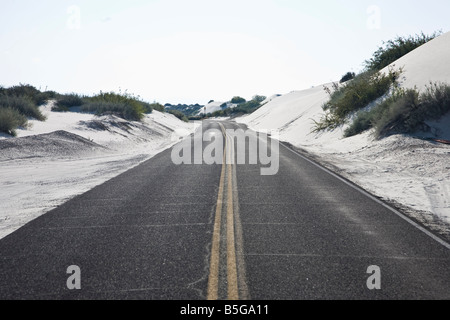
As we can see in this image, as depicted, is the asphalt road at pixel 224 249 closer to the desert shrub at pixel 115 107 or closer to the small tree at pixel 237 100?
the desert shrub at pixel 115 107

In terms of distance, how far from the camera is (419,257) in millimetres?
5102

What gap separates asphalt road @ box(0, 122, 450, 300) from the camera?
4194mm

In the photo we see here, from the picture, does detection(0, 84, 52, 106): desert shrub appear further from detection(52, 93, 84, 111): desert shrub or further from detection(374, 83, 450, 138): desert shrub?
detection(374, 83, 450, 138): desert shrub

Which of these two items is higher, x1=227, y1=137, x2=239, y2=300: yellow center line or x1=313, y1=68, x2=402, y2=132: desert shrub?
x1=313, y1=68, x2=402, y2=132: desert shrub

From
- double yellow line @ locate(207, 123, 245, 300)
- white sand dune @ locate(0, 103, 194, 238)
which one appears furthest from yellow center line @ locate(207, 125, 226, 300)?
white sand dune @ locate(0, 103, 194, 238)

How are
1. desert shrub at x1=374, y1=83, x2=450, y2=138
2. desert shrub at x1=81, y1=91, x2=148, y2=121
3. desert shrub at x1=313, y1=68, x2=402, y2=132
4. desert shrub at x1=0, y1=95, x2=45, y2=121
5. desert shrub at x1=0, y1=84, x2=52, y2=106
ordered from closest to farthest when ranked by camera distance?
desert shrub at x1=374, y1=83, x2=450, y2=138, desert shrub at x1=313, y1=68, x2=402, y2=132, desert shrub at x1=0, y1=95, x2=45, y2=121, desert shrub at x1=0, y1=84, x2=52, y2=106, desert shrub at x1=81, y1=91, x2=148, y2=121

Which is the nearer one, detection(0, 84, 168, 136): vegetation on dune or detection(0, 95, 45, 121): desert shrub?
detection(0, 95, 45, 121): desert shrub

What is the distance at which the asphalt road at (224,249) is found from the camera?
4.19 metres

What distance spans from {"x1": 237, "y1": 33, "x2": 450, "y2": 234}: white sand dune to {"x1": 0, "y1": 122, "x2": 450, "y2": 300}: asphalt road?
1088 mm

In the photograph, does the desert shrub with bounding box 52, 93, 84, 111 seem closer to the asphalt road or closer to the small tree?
the asphalt road

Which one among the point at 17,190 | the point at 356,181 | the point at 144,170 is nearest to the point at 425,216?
the point at 356,181

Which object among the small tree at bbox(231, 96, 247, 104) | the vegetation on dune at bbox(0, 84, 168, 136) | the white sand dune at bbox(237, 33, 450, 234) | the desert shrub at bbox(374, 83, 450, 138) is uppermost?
the small tree at bbox(231, 96, 247, 104)

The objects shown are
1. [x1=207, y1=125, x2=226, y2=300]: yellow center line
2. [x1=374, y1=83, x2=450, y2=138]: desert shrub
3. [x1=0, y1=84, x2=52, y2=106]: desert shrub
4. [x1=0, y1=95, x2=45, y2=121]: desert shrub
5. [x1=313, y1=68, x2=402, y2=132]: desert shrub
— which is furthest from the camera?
[x1=0, y1=84, x2=52, y2=106]: desert shrub

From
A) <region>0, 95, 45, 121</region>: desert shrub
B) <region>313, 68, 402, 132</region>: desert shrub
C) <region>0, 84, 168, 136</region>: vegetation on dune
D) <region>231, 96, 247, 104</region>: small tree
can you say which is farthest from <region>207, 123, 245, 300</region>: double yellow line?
<region>231, 96, 247, 104</region>: small tree
